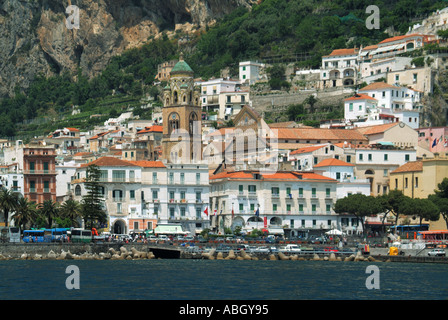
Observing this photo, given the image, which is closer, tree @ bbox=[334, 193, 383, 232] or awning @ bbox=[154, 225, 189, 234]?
awning @ bbox=[154, 225, 189, 234]

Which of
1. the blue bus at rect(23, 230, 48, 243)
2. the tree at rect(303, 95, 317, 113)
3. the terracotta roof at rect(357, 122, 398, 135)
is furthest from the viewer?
the tree at rect(303, 95, 317, 113)

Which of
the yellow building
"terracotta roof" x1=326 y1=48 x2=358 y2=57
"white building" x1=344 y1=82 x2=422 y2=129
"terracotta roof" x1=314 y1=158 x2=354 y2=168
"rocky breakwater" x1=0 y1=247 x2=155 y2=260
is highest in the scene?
"terracotta roof" x1=326 y1=48 x2=358 y2=57

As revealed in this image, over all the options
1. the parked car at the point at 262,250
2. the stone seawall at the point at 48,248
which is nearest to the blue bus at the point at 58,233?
the stone seawall at the point at 48,248

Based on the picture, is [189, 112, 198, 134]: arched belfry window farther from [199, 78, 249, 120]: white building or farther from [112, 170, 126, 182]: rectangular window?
[199, 78, 249, 120]: white building

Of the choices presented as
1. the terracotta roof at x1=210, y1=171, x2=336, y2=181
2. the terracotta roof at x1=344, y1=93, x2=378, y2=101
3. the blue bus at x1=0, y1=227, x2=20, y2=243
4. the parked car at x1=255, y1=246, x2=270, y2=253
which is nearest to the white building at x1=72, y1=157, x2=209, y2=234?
the terracotta roof at x1=210, y1=171, x2=336, y2=181

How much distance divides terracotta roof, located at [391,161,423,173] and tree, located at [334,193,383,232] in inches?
349

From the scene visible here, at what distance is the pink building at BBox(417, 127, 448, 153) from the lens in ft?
421

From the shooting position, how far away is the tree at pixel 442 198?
10438 centimetres

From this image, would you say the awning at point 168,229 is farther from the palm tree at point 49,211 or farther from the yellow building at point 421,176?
the yellow building at point 421,176

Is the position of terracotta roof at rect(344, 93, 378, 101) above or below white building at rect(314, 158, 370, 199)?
above

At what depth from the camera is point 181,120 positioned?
403ft
